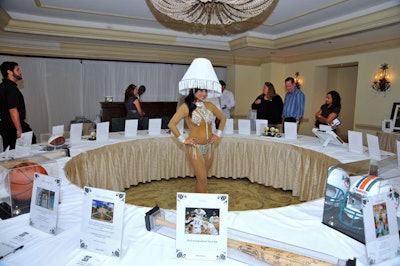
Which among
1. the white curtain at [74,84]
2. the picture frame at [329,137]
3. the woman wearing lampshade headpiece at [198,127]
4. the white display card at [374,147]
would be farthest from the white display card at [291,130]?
the white curtain at [74,84]

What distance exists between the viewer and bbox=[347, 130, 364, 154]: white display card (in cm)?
275

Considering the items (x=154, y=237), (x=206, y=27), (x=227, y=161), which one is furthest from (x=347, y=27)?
(x=154, y=237)

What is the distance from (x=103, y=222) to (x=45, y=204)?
333 millimetres

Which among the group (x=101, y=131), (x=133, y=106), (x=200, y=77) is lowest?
(x=101, y=131)

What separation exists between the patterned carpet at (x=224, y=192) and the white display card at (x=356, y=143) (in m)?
0.89

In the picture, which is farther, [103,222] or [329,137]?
[329,137]

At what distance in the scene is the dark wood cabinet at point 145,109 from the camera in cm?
642

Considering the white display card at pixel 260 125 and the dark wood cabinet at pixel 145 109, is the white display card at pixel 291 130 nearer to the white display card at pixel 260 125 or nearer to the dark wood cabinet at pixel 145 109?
the white display card at pixel 260 125

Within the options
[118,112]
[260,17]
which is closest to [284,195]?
[260,17]

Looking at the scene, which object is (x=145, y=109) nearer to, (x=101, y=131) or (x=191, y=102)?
(x=101, y=131)

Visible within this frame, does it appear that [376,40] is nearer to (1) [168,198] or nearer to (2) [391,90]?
(2) [391,90]

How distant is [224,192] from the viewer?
11.4 feet

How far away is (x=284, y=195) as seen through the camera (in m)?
3.41

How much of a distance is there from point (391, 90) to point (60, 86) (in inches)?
283
